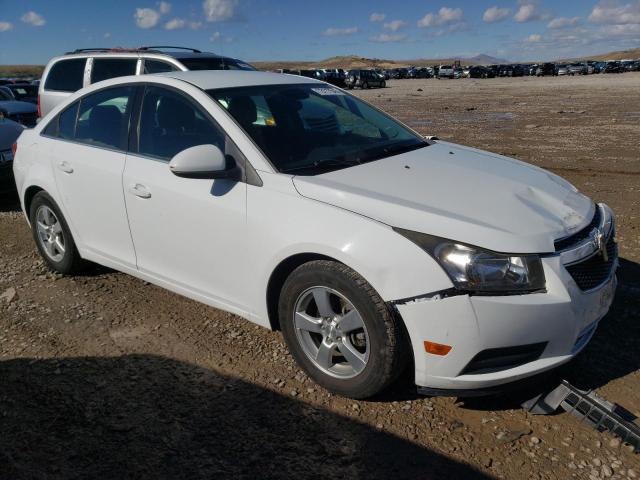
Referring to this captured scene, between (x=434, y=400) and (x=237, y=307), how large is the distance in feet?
4.20

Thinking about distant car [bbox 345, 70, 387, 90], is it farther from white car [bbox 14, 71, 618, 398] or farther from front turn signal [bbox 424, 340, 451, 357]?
front turn signal [bbox 424, 340, 451, 357]

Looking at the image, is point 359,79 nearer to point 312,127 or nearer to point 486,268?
point 312,127

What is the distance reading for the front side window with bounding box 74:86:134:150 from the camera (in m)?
4.07

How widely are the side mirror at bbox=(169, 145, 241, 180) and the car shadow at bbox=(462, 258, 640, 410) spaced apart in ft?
6.28

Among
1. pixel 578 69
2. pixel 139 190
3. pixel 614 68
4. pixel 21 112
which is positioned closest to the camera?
pixel 139 190

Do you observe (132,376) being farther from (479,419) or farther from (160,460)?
(479,419)

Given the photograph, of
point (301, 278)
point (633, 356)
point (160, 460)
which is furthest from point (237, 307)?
point (633, 356)

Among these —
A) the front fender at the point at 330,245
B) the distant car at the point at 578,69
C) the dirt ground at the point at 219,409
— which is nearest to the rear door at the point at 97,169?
the dirt ground at the point at 219,409

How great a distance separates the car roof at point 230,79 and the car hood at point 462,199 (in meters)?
1.12

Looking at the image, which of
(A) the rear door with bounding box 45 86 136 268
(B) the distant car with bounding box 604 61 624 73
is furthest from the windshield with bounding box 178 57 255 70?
(B) the distant car with bounding box 604 61 624 73

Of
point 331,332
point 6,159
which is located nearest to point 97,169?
point 331,332

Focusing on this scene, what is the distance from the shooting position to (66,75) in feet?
30.8

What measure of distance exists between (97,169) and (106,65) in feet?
18.6

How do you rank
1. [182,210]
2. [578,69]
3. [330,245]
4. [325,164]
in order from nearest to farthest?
[330,245] → [325,164] → [182,210] → [578,69]
